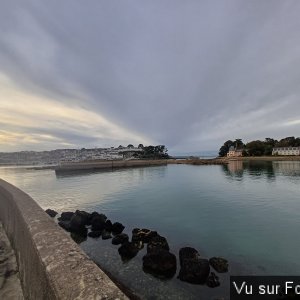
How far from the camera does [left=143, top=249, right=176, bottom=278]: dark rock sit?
10.5m

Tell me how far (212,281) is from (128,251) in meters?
4.36

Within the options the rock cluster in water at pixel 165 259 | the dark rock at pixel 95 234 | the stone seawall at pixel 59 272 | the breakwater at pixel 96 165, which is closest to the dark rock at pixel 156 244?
the rock cluster in water at pixel 165 259

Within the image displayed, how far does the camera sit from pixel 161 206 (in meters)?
26.1

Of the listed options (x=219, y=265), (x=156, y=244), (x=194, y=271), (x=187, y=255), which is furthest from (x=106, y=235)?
(x=219, y=265)

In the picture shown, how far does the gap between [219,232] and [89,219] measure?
927 cm

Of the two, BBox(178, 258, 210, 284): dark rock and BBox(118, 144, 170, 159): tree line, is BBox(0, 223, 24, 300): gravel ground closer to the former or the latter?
BBox(178, 258, 210, 284): dark rock

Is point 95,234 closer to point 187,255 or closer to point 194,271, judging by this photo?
point 187,255

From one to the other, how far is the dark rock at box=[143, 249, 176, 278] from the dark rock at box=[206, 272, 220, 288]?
143 cm

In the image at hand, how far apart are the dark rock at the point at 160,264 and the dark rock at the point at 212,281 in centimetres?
143

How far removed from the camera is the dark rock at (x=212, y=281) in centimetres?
953

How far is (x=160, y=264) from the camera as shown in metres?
10.6

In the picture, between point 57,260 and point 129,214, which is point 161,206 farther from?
point 57,260

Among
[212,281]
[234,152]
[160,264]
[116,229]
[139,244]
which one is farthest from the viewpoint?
[234,152]

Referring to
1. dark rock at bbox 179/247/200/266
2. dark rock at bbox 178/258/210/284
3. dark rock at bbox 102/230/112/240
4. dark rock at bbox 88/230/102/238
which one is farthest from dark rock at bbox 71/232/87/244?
dark rock at bbox 178/258/210/284
